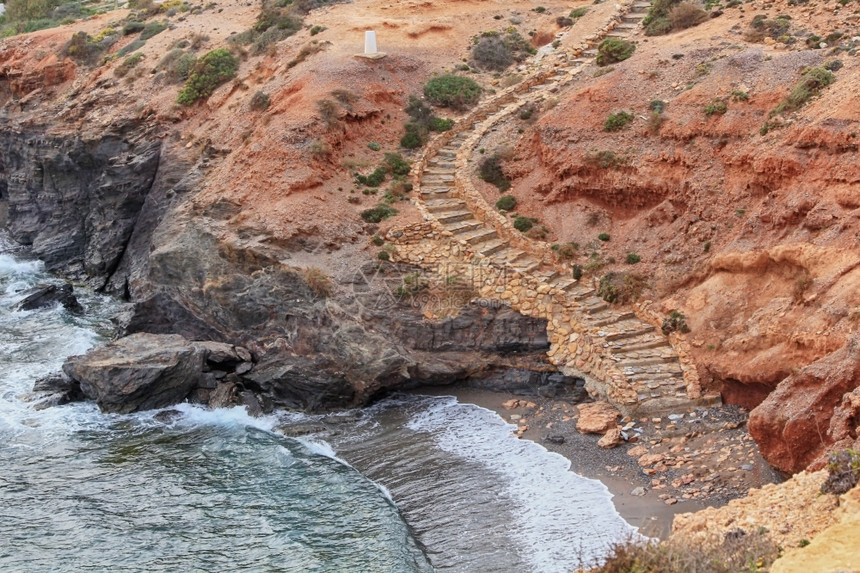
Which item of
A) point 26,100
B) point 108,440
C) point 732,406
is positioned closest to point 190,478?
point 108,440

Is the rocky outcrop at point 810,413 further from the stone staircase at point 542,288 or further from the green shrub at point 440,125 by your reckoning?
the green shrub at point 440,125

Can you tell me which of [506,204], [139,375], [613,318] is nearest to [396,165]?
[506,204]

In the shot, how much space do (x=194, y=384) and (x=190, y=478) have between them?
17.1ft

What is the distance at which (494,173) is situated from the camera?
112 ft

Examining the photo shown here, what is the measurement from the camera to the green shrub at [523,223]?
103 feet

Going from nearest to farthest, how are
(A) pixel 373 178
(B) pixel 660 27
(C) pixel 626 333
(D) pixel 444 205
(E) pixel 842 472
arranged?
(E) pixel 842 472 → (C) pixel 626 333 → (D) pixel 444 205 → (A) pixel 373 178 → (B) pixel 660 27

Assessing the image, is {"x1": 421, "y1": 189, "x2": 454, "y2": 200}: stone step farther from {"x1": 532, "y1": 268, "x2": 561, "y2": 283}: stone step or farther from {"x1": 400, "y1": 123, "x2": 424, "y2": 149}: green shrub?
{"x1": 532, "y1": 268, "x2": 561, "y2": 283}: stone step

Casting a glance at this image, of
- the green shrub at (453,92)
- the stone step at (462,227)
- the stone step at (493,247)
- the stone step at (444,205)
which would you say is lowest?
the stone step at (493,247)

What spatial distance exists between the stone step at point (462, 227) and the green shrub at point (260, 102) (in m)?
10.9

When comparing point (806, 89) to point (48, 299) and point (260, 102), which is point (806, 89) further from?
point (48, 299)

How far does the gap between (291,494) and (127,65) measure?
31.2 m

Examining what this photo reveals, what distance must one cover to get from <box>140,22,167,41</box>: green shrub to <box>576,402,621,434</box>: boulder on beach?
3588 centimetres

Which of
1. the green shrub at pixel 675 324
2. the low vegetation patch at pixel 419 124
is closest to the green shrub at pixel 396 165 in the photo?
the low vegetation patch at pixel 419 124

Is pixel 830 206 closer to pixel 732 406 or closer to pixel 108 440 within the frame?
pixel 732 406
